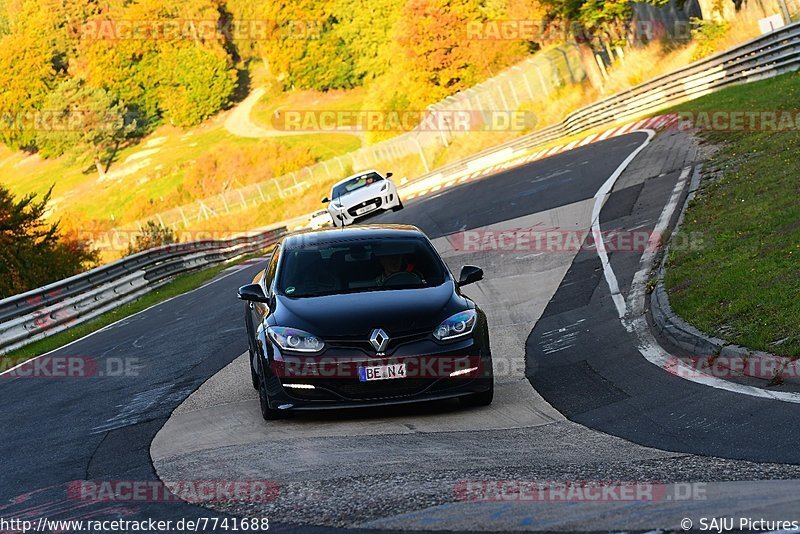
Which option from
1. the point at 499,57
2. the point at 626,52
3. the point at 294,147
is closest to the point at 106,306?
the point at 626,52

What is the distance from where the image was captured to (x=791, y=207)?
47.2ft

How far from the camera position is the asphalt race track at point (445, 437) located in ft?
20.6

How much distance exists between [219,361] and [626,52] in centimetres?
4495

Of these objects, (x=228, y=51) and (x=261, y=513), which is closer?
(x=261, y=513)

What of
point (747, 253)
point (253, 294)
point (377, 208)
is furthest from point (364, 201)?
point (253, 294)

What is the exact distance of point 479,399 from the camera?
9.52 m

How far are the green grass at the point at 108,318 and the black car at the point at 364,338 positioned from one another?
360 inches

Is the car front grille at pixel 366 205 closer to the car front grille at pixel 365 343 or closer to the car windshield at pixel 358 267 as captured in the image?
the car windshield at pixel 358 267

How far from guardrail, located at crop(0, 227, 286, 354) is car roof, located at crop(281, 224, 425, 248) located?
10.5 metres

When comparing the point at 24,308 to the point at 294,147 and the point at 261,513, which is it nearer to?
the point at 261,513

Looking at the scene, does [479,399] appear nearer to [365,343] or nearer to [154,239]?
[365,343]

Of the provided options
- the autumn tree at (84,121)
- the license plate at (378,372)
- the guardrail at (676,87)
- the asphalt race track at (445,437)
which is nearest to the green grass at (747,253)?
the asphalt race track at (445,437)

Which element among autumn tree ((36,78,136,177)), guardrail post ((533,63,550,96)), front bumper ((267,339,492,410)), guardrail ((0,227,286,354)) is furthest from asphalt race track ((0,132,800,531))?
autumn tree ((36,78,136,177))

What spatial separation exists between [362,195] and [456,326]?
84.4 ft
